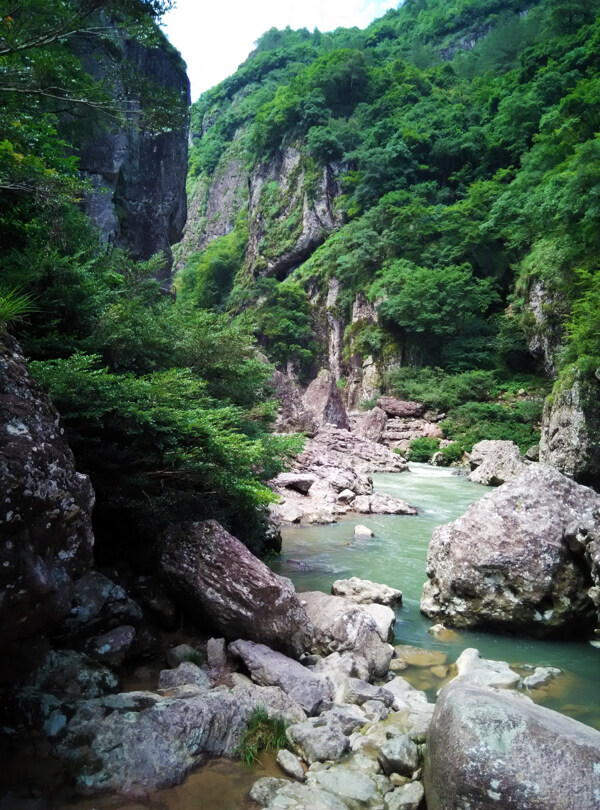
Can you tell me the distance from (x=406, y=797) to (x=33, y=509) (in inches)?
118

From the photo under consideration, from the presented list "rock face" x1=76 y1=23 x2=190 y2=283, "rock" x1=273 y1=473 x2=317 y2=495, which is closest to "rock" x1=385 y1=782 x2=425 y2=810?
"rock" x1=273 y1=473 x2=317 y2=495

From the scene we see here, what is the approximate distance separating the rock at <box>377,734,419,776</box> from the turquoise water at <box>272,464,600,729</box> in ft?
5.09

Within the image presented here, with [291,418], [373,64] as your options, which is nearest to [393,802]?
[291,418]

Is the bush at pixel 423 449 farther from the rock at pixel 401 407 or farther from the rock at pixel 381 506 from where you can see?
the rock at pixel 381 506

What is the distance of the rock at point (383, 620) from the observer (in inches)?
228

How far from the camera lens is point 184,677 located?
4297 mm

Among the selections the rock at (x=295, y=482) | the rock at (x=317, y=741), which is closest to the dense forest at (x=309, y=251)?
the rock at (x=317, y=741)

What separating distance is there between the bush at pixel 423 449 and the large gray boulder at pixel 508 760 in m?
21.9

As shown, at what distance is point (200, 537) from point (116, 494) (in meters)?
1.04

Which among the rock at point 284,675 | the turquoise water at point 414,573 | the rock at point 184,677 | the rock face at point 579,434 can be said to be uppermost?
the rock face at point 579,434

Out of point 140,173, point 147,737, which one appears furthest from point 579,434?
point 140,173

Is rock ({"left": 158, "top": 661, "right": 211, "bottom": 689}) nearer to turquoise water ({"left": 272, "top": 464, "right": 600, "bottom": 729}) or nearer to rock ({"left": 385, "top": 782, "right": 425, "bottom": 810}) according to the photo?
rock ({"left": 385, "top": 782, "right": 425, "bottom": 810})

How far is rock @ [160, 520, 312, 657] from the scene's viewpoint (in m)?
5.05

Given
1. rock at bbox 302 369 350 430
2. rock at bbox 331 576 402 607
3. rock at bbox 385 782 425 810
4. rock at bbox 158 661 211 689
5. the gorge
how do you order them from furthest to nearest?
rock at bbox 302 369 350 430, rock at bbox 331 576 402 607, rock at bbox 158 661 211 689, rock at bbox 385 782 425 810, the gorge
